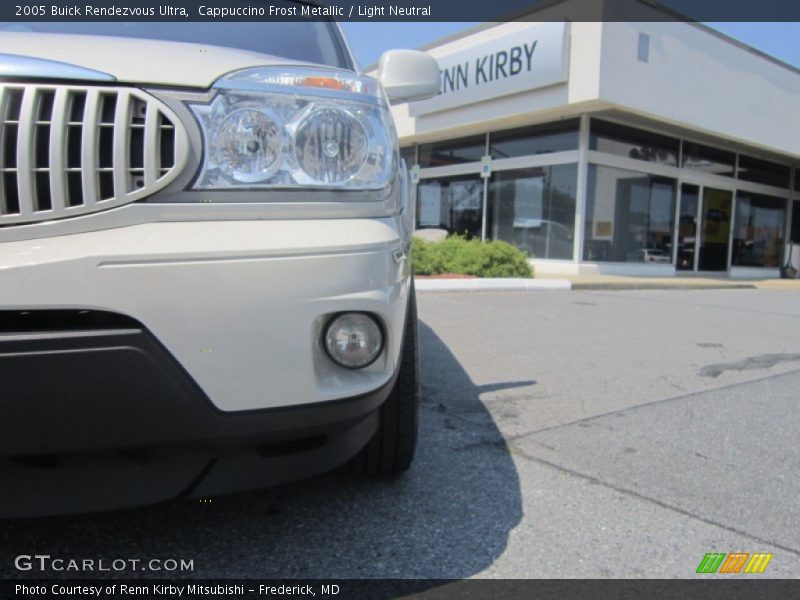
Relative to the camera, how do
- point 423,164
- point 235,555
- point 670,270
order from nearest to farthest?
point 235,555, point 670,270, point 423,164

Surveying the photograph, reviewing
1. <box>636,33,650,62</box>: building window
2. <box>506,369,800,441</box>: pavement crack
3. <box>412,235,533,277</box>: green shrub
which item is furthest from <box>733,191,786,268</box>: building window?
<box>506,369,800,441</box>: pavement crack

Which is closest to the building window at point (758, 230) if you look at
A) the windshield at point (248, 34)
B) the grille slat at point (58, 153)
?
the windshield at point (248, 34)

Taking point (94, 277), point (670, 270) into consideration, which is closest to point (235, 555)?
point (94, 277)

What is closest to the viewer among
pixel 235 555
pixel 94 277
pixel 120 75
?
pixel 94 277

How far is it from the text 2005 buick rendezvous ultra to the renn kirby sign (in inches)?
456

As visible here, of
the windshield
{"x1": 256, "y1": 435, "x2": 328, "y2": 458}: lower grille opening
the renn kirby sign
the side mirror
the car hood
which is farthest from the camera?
the renn kirby sign

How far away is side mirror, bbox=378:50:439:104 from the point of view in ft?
9.16

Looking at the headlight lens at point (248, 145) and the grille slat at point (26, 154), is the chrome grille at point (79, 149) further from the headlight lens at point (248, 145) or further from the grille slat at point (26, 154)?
the headlight lens at point (248, 145)

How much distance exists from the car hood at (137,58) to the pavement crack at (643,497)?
1.93m

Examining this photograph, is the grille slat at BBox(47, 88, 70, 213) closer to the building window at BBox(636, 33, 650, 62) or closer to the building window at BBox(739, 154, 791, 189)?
the building window at BBox(636, 33, 650, 62)

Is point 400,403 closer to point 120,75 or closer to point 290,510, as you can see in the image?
point 290,510

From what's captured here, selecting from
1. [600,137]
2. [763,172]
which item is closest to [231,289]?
[600,137]

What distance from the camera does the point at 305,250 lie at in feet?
4.97

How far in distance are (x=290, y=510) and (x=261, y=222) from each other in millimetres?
1101
